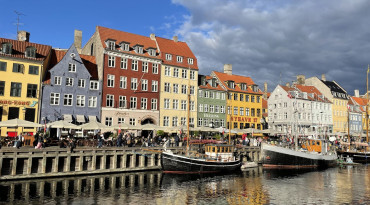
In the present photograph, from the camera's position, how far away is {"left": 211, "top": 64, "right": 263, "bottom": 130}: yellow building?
6331 cm

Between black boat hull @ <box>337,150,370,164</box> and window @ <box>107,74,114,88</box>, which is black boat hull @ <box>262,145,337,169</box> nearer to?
black boat hull @ <box>337,150,370,164</box>

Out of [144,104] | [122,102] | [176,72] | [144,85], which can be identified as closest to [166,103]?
[144,104]

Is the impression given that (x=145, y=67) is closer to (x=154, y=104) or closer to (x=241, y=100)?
(x=154, y=104)

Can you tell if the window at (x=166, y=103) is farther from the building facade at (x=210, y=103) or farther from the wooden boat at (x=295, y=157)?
the wooden boat at (x=295, y=157)

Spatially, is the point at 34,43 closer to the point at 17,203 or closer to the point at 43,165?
the point at 43,165

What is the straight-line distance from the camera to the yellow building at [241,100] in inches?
2493

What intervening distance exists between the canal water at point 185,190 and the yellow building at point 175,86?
2111cm

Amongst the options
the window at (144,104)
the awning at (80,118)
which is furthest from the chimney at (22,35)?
the window at (144,104)

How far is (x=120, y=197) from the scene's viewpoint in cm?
2220

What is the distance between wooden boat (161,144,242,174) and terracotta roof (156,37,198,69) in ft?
77.7

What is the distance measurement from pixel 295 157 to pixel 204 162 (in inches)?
625

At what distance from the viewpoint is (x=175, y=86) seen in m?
55.4

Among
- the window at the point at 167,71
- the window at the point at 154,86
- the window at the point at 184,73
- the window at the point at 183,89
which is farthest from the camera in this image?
the window at the point at 184,73

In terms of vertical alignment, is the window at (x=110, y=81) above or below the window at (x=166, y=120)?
above
